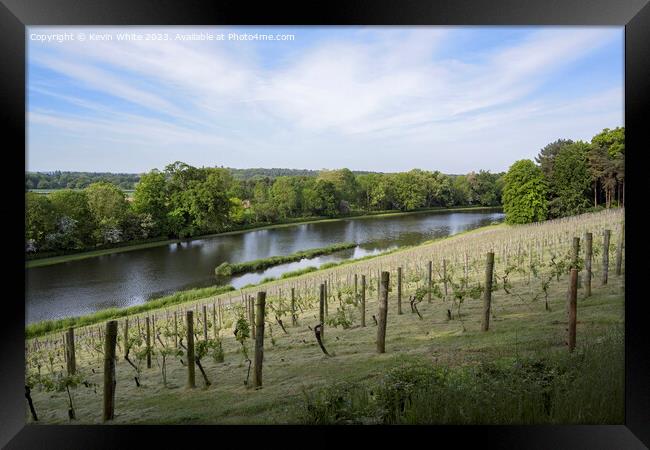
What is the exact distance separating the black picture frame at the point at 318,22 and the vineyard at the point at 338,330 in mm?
132

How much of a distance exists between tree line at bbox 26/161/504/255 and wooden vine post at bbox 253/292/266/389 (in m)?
0.92

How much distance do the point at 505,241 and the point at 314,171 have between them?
79.0 inches

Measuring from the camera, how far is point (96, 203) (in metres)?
3.97

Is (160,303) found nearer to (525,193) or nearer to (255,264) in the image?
(255,264)

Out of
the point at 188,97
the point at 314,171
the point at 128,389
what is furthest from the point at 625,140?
the point at 128,389

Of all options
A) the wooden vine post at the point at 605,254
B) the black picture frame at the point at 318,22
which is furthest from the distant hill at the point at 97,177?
the wooden vine post at the point at 605,254

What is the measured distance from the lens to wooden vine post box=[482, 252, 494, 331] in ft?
12.4

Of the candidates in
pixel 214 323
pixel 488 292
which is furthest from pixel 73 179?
pixel 488 292

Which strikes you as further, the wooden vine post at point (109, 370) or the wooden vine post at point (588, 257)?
the wooden vine post at point (588, 257)

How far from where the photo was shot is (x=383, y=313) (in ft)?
12.3

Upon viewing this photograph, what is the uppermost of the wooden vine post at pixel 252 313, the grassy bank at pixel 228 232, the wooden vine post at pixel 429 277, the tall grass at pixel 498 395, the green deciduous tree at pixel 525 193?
the green deciduous tree at pixel 525 193

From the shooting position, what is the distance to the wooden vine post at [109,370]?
11.3 ft

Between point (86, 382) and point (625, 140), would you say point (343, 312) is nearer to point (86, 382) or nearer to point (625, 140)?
point (86, 382)

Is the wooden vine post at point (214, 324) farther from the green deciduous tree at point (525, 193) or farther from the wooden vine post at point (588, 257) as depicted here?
the wooden vine post at point (588, 257)
